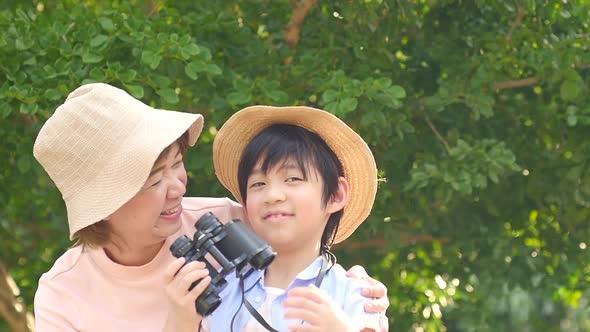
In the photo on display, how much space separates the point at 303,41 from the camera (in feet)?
16.4

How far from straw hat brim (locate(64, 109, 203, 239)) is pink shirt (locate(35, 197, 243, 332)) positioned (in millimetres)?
218

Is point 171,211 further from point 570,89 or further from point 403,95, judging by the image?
point 570,89

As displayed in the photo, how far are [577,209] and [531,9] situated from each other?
0.98 meters

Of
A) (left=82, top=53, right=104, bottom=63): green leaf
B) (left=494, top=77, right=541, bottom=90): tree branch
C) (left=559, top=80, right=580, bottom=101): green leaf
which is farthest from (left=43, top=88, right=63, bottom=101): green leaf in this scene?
(left=559, top=80, right=580, bottom=101): green leaf

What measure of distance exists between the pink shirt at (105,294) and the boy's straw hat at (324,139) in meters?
0.30

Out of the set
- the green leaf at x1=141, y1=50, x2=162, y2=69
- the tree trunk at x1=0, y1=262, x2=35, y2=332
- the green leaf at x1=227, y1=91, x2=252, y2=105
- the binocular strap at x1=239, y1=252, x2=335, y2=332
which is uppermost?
the binocular strap at x1=239, y1=252, x2=335, y2=332

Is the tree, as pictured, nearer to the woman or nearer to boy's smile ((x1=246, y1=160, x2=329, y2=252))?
the woman

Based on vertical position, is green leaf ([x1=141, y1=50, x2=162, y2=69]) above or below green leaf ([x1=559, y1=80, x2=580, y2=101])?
above

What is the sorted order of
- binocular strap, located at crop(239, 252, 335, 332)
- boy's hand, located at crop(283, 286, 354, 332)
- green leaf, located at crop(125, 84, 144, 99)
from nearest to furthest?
boy's hand, located at crop(283, 286, 354, 332), binocular strap, located at crop(239, 252, 335, 332), green leaf, located at crop(125, 84, 144, 99)

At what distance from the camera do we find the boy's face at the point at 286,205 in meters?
3.17

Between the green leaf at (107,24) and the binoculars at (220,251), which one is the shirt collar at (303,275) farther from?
the green leaf at (107,24)

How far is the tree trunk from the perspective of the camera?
5.33 m

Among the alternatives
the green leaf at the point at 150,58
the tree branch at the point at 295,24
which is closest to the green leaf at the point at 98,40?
the green leaf at the point at 150,58

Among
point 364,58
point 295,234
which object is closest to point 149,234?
point 295,234
